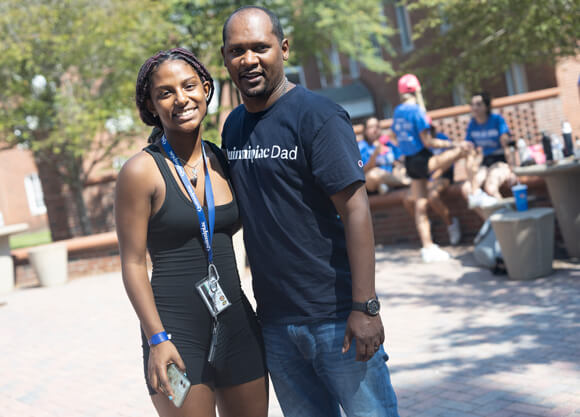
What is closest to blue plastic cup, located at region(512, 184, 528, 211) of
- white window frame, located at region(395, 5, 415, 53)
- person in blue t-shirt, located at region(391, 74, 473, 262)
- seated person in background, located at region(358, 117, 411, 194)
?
person in blue t-shirt, located at region(391, 74, 473, 262)

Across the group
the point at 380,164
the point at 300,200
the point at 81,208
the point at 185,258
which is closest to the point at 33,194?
the point at 81,208

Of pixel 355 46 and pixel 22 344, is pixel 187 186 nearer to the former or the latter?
pixel 22 344

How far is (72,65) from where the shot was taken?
14.5m

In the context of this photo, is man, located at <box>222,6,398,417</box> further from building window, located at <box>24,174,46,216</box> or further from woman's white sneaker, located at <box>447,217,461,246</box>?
building window, located at <box>24,174,46,216</box>

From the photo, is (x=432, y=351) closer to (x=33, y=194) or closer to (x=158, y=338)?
(x=158, y=338)

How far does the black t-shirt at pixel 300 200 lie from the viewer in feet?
7.23

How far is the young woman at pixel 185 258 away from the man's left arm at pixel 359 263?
1.51 feet

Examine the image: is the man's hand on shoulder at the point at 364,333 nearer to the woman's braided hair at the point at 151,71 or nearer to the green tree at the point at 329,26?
the woman's braided hair at the point at 151,71

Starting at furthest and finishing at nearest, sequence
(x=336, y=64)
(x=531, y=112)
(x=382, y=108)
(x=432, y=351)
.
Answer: (x=336, y=64) < (x=382, y=108) < (x=531, y=112) < (x=432, y=351)

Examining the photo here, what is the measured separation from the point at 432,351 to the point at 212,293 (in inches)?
120

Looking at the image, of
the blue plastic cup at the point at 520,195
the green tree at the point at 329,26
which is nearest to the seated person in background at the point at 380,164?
the blue plastic cup at the point at 520,195

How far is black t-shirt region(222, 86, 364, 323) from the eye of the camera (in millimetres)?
2205

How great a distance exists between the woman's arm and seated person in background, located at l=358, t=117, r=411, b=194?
7.47m

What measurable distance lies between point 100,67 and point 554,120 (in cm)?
949
